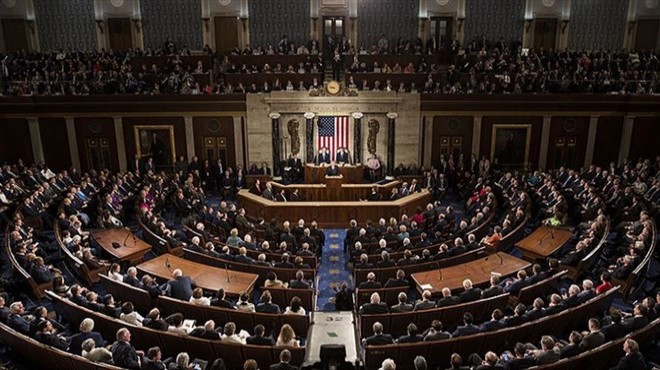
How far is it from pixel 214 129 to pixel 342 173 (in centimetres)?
583

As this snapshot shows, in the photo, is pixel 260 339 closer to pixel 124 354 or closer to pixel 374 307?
pixel 124 354

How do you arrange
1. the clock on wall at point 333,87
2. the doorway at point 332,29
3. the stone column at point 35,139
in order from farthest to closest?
the doorway at point 332,29 → the stone column at point 35,139 → the clock on wall at point 333,87

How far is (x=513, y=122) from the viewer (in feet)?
73.4

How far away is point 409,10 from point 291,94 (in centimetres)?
875

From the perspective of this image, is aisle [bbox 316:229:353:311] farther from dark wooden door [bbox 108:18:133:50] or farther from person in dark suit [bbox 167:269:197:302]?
dark wooden door [bbox 108:18:133:50]

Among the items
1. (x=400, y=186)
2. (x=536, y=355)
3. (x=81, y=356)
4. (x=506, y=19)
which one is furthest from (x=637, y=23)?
(x=81, y=356)

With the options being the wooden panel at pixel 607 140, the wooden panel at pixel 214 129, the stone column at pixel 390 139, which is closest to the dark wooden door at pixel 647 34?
the wooden panel at pixel 607 140

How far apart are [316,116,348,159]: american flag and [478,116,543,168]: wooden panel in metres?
5.68

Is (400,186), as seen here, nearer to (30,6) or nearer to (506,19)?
(506,19)

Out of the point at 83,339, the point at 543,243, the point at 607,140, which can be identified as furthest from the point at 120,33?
the point at 607,140

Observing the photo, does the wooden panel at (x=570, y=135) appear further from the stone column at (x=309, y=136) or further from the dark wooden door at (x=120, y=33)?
the dark wooden door at (x=120, y=33)

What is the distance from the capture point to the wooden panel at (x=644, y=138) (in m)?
22.3

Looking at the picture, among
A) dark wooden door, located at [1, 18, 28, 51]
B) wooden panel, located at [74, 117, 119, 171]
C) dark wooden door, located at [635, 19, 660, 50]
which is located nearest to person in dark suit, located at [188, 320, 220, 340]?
wooden panel, located at [74, 117, 119, 171]

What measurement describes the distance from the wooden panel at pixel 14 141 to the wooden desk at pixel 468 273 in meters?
18.2
